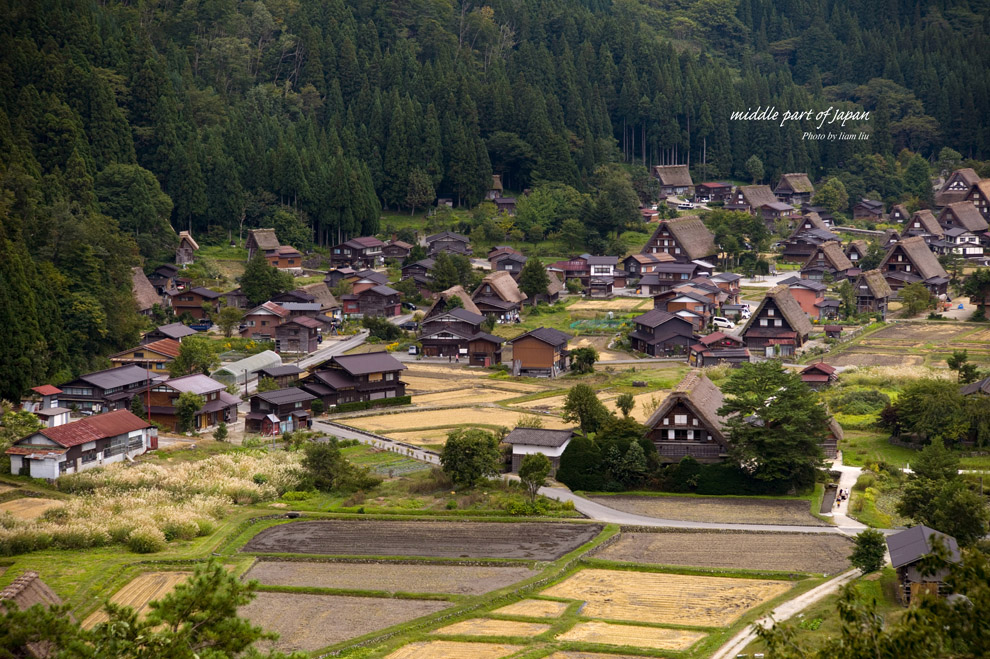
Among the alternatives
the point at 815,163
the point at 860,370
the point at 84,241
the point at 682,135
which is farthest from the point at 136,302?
the point at 815,163

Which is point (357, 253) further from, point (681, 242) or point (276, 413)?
point (276, 413)

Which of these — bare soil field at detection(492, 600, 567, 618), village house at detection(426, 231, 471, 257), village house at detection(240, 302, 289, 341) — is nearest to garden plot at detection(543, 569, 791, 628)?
bare soil field at detection(492, 600, 567, 618)

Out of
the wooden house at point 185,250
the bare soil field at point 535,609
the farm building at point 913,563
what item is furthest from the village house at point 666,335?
the bare soil field at point 535,609

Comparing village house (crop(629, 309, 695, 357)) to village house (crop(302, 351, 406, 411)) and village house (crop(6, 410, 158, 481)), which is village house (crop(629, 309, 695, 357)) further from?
village house (crop(6, 410, 158, 481))

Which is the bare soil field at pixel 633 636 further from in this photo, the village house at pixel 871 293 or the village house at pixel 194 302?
the village house at pixel 871 293

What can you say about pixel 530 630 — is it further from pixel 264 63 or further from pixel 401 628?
pixel 264 63
